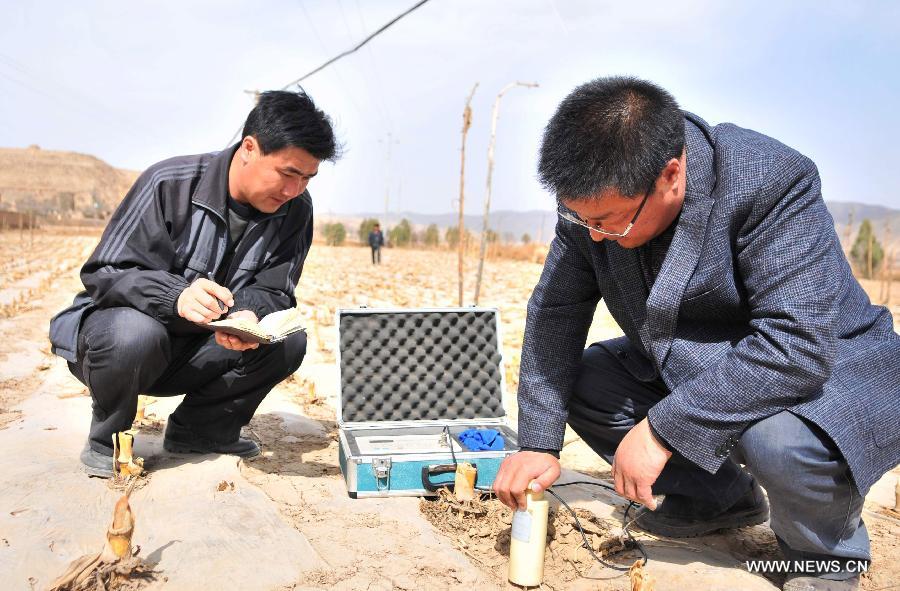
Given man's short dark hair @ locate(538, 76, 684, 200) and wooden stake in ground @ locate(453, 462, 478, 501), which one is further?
wooden stake in ground @ locate(453, 462, 478, 501)

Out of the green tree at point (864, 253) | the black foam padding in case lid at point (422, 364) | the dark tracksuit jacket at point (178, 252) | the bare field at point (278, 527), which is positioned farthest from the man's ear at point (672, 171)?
the green tree at point (864, 253)

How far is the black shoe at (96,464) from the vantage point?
3.44 metres

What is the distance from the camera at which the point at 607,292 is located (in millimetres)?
2951

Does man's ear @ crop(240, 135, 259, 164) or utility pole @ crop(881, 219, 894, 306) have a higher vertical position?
man's ear @ crop(240, 135, 259, 164)

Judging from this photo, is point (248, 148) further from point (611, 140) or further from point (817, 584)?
point (817, 584)

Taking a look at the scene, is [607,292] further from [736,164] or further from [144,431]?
[144,431]

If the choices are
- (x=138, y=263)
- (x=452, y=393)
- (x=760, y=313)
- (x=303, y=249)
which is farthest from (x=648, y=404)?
(x=138, y=263)

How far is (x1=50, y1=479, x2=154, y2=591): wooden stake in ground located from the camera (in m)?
2.24

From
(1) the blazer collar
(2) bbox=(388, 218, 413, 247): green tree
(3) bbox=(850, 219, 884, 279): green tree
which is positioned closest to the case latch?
(1) the blazer collar

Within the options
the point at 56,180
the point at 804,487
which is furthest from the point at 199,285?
the point at 56,180

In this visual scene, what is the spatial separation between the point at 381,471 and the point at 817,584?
5.98 ft

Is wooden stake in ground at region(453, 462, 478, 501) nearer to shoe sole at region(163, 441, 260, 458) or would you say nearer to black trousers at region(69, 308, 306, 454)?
black trousers at region(69, 308, 306, 454)

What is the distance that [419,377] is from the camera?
166 inches

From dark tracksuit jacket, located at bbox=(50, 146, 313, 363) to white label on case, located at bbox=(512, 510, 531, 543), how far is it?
1745mm
